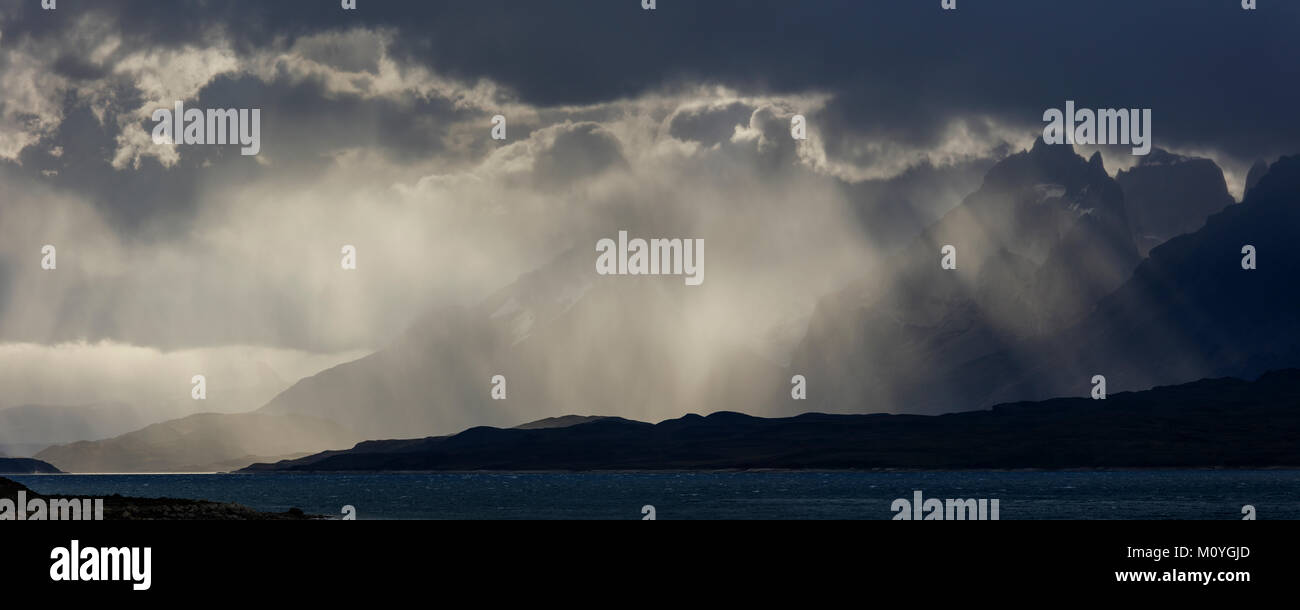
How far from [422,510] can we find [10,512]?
271 ft
